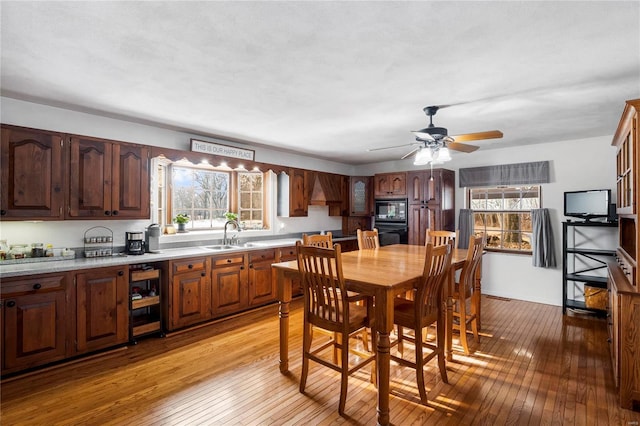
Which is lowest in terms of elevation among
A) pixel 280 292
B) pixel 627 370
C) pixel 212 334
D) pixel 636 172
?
pixel 212 334

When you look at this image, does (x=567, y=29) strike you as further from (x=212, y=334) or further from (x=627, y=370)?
(x=212, y=334)

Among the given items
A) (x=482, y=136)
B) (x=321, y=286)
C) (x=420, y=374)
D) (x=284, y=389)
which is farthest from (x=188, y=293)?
(x=482, y=136)

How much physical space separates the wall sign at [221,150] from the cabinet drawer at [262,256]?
4.46 feet

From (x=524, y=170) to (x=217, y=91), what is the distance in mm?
4569

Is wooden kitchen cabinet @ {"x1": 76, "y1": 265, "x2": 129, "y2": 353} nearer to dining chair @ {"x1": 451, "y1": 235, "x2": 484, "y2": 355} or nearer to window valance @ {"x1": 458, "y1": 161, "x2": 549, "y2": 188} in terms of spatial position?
dining chair @ {"x1": 451, "y1": 235, "x2": 484, "y2": 355}

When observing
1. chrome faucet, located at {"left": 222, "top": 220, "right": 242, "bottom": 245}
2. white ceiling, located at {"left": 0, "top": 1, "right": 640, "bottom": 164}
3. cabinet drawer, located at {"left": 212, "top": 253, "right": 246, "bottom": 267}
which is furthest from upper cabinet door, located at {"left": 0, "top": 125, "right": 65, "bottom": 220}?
chrome faucet, located at {"left": 222, "top": 220, "right": 242, "bottom": 245}

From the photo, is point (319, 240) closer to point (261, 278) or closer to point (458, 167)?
point (261, 278)

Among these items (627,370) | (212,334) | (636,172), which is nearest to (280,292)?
(212,334)

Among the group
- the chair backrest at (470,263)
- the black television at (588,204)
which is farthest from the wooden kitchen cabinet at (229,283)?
the black television at (588,204)

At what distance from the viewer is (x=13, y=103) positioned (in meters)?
2.95

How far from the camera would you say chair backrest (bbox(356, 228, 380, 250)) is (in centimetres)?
406

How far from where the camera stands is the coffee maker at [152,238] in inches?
149

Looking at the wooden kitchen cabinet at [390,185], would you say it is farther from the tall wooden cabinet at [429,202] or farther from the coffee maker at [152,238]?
the coffee maker at [152,238]

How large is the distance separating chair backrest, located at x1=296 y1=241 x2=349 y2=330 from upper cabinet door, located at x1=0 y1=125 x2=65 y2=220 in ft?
7.89
